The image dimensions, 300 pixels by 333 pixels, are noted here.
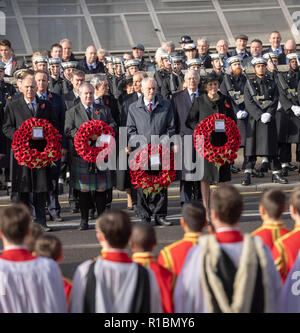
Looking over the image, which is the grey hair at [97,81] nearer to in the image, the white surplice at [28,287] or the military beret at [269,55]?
the military beret at [269,55]

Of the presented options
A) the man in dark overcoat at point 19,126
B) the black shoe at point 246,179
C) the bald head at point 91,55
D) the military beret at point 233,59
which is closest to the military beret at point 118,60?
the bald head at point 91,55

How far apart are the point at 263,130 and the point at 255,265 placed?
993 centimetres

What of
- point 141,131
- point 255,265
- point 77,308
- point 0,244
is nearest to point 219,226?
point 255,265

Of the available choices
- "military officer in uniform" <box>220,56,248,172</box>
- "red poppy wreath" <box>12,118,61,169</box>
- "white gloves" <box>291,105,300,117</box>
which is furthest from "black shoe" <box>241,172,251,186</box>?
"red poppy wreath" <box>12,118,61,169</box>

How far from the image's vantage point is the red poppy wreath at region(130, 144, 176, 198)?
11.6 meters

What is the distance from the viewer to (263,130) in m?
15.5

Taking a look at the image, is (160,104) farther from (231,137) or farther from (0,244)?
(0,244)

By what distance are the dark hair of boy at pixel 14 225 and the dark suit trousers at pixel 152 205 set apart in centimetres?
635

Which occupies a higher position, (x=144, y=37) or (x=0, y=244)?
(x=144, y=37)

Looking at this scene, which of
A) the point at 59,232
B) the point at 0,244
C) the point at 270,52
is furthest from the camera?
the point at 270,52

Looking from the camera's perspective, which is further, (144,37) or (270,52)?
(144,37)

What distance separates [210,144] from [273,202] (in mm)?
Result: 5347

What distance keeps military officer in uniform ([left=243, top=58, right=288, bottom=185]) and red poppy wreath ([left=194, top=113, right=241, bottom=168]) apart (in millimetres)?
3206

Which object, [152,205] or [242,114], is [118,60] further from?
[152,205]
